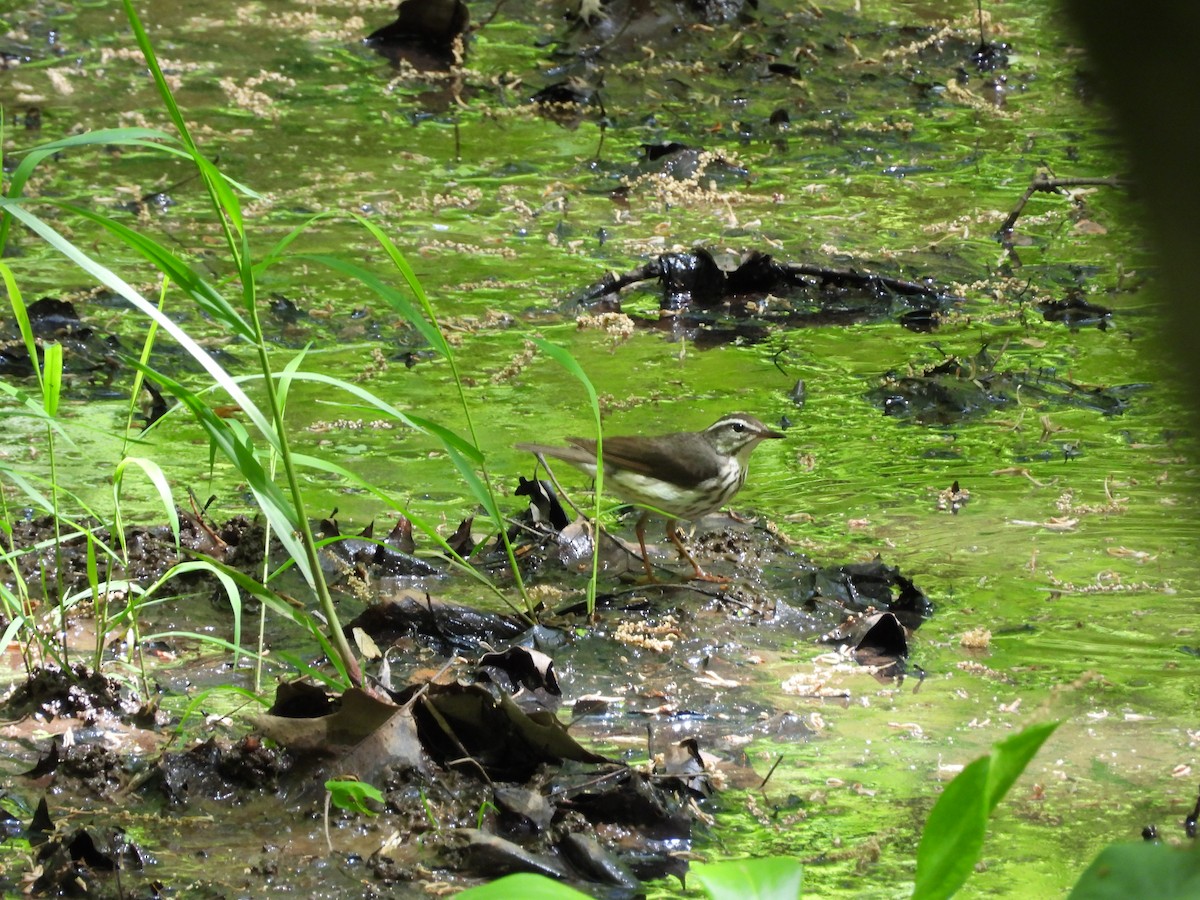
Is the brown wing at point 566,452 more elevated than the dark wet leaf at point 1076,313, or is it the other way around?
the brown wing at point 566,452

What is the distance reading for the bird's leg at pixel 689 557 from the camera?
500cm

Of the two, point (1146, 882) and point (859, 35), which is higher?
point (1146, 882)

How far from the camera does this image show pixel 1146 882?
4.78 feet

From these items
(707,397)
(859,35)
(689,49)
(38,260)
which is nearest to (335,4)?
(689,49)

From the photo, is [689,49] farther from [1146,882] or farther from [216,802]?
[1146,882]

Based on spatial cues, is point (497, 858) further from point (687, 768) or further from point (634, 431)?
point (634, 431)

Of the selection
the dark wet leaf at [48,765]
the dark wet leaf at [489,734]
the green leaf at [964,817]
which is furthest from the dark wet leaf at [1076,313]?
the green leaf at [964,817]

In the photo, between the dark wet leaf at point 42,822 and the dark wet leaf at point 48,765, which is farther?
the dark wet leaf at point 48,765

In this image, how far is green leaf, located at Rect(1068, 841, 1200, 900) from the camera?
55.3 inches

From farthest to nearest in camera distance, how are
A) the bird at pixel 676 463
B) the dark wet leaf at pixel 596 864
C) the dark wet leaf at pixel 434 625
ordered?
the bird at pixel 676 463
the dark wet leaf at pixel 434 625
the dark wet leaf at pixel 596 864

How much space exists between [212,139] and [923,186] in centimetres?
445

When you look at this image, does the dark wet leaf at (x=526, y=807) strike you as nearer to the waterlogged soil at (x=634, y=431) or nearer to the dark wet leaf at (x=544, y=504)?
the waterlogged soil at (x=634, y=431)

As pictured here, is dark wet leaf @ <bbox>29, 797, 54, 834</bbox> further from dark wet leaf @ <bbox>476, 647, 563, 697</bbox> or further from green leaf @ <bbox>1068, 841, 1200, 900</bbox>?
green leaf @ <bbox>1068, 841, 1200, 900</bbox>

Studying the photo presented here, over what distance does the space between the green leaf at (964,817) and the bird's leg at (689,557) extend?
2912 millimetres
